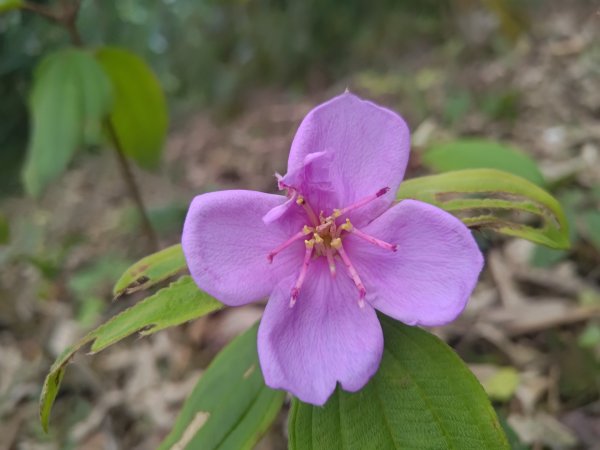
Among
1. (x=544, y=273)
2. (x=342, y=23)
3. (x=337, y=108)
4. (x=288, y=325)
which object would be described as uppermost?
(x=337, y=108)

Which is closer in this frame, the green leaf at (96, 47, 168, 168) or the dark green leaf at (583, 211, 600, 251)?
the dark green leaf at (583, 211, 600, 251)

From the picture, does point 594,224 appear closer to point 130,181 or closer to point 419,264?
point 419,264

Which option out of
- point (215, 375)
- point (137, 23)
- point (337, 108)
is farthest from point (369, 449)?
point (137, 23)

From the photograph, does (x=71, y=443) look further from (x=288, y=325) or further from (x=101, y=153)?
(x=101, y=153)

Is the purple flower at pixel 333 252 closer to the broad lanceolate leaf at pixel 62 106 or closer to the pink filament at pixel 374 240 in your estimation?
the pink filament at pixel 374 240

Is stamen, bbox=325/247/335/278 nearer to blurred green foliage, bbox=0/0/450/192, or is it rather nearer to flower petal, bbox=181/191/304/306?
flower petal, bbox=181/191/304/306

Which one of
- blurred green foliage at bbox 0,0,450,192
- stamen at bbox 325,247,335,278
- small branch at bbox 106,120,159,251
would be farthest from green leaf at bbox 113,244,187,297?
blurred green foliage at bbox 0,0,450,192
